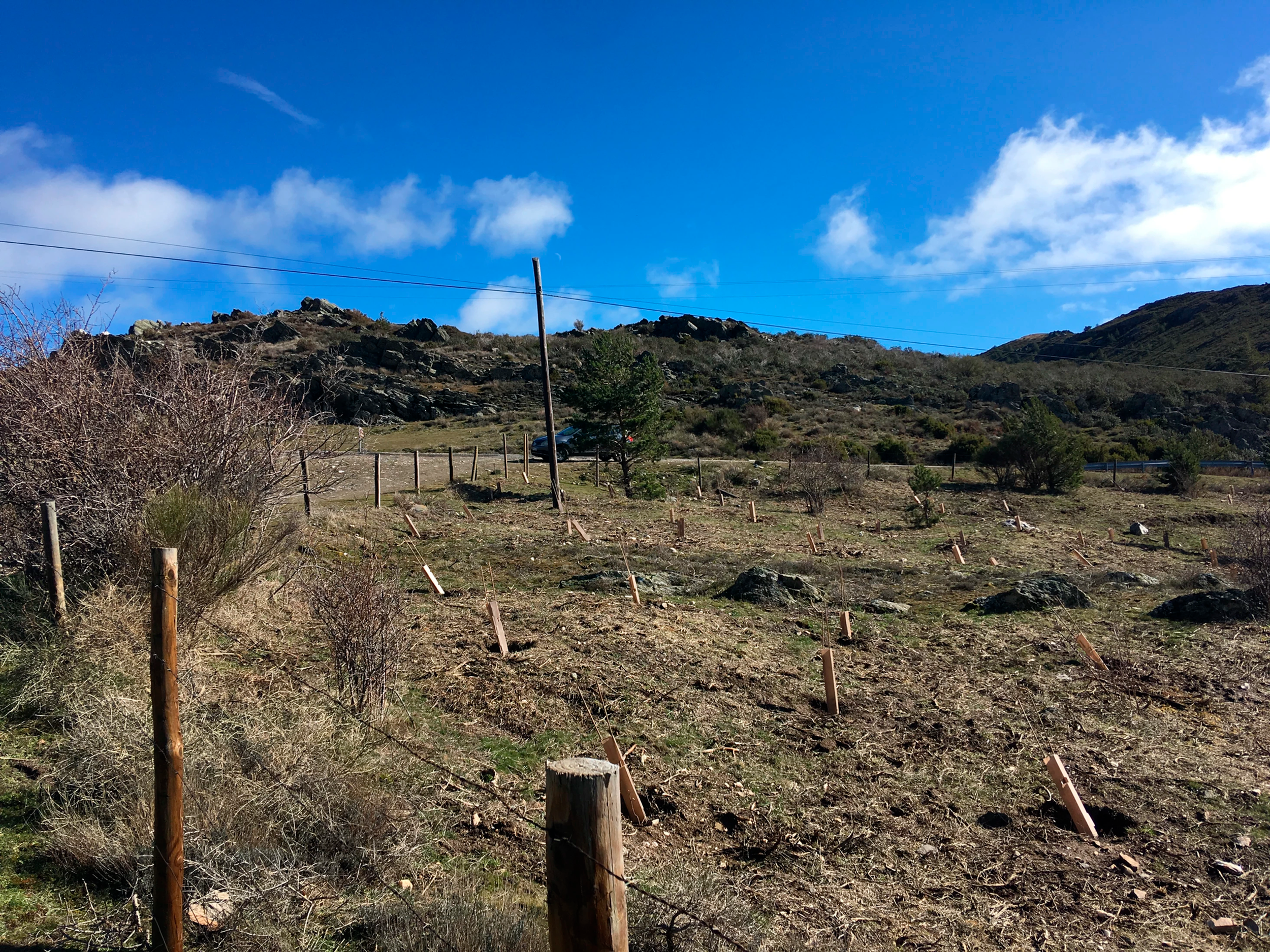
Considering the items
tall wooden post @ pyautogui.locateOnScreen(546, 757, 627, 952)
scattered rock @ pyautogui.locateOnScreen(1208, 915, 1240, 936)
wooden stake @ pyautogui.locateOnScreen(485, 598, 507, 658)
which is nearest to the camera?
tall wooden post @ pyautogui.locateOnScreen(546, 757, 627, 952)

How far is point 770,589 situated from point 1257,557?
6.42 metres

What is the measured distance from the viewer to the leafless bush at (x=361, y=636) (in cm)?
598

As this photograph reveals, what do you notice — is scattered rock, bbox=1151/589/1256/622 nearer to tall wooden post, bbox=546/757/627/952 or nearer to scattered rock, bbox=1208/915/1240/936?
scattered rock, bbox=1208/915/1240/936

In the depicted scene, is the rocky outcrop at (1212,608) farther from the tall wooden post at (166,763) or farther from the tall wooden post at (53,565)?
the tall wooden post at (53,565)

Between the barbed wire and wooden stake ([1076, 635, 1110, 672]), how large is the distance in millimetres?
5908

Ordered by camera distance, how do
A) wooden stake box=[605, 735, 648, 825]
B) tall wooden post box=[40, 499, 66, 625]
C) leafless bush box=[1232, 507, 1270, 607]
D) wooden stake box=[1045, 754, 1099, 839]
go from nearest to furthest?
wooden stake box=[605, 735, 648, 825], wooden stake box=[1045, 754, 1099, 839], tall wooden post box=[40, 499, 66, 625], leafless bush box=[1232, 507, 1270, 607]

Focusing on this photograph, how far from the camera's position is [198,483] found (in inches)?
324

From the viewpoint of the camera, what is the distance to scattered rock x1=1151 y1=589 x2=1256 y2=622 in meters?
10.2

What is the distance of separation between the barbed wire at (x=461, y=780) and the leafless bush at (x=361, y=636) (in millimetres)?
186

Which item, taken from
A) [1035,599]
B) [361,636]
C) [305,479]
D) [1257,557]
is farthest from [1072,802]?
[305,479]

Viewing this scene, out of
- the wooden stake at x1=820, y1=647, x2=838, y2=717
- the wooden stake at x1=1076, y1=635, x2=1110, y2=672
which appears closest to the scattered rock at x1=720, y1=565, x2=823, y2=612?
the wooden stake at x1=1076, y1=635, x2=1110, y2=672

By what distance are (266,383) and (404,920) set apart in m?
8.62

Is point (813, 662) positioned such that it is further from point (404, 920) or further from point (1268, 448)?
point (1268, 448)

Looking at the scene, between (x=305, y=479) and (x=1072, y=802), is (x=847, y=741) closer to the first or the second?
(x=1072, y=802)
